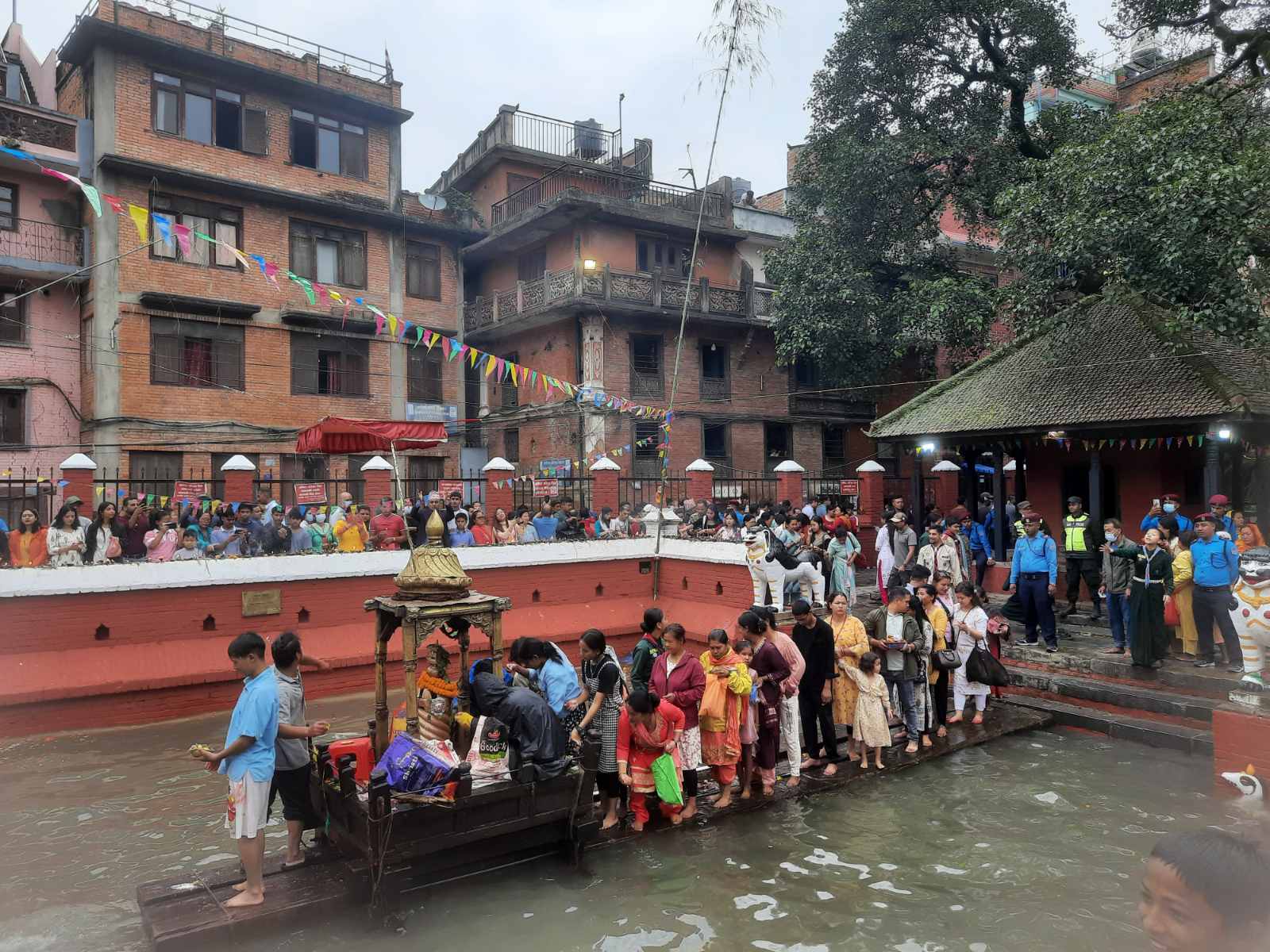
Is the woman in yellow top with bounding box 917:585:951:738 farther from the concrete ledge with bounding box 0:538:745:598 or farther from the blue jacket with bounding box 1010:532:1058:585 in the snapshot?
the concrete ledge with bounding box 0:538:745:598

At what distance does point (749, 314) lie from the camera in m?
27.0

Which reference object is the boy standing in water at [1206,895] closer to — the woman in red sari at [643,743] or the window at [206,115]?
the woman in red sari at [643,743]

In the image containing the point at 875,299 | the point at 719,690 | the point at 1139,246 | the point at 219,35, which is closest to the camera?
the point at 719,690

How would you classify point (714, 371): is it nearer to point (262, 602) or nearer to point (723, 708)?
point (262, 602)

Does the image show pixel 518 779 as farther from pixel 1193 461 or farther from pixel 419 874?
pixel 1193 461

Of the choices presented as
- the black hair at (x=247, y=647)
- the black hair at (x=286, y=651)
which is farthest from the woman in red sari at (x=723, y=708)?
the black hair at (x=247, y=647)

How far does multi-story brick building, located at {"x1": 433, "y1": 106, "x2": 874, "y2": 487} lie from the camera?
25.0 meters

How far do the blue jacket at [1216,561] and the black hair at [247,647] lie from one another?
34.7 feet

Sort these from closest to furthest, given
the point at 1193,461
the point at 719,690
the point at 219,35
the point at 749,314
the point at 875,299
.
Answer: the point at 719,690 < the point at 1193,461 < the point at 219,35 < the point at 875,299 < the point at 749,314

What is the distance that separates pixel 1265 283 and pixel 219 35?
78.5 ft

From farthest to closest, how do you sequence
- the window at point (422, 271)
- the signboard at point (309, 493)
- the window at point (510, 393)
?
the window at point (510, 393)
the window at point (422, 271)
the signboard at point (309, 493)

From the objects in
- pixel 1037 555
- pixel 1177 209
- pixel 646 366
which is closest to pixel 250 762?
pixel 1037 555

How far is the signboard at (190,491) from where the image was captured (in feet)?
45.8

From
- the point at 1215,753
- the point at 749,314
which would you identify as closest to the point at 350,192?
the point at 749,314
